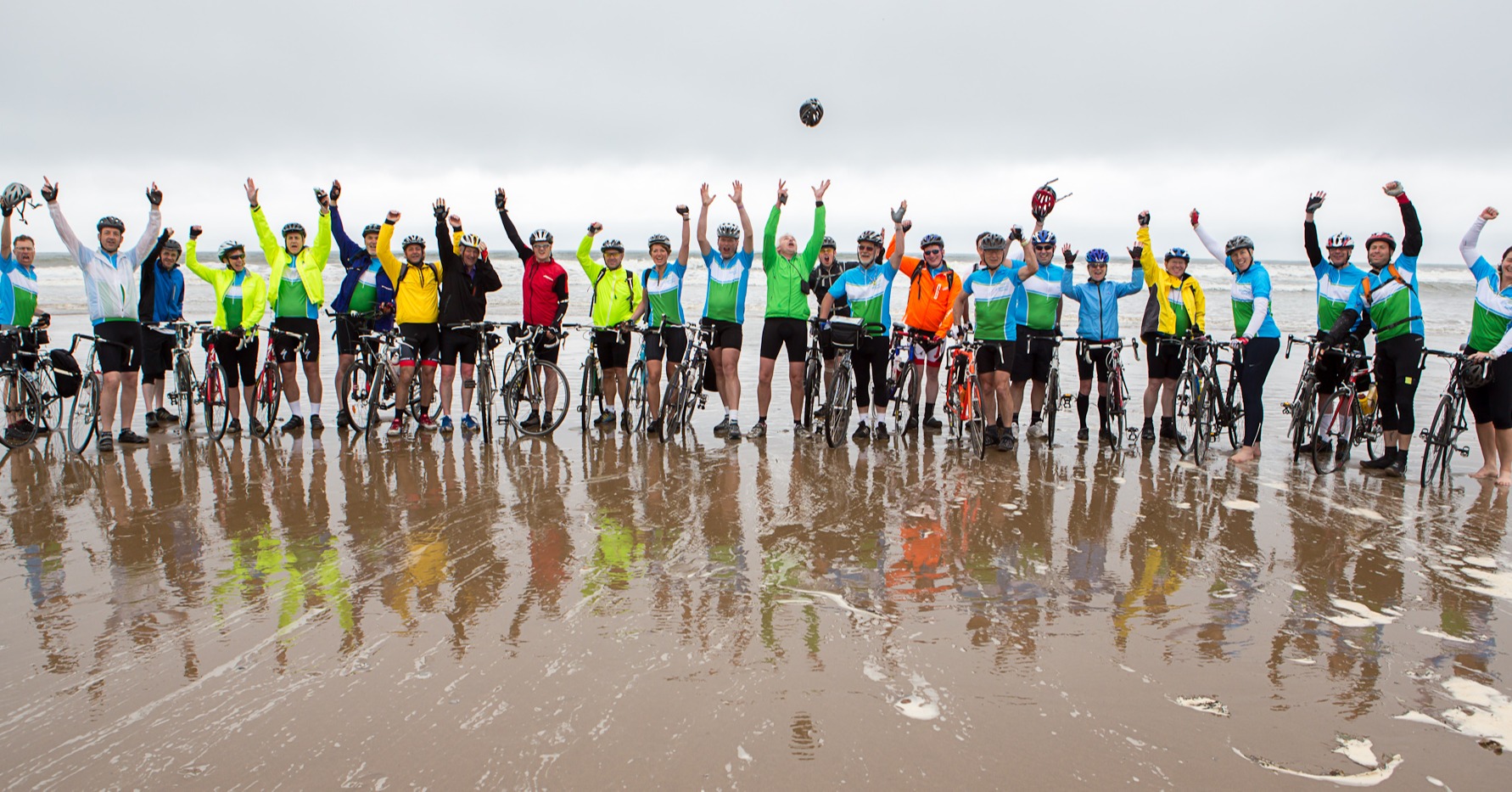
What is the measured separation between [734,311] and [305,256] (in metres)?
4.06

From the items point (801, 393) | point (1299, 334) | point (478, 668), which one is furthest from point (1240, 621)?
point (1299, 334)

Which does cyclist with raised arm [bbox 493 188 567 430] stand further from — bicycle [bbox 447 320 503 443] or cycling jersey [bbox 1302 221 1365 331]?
cycling jersey [bbox 1302 221 1365 331]

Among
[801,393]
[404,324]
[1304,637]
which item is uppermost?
[404,324]

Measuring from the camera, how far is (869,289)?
8133mm

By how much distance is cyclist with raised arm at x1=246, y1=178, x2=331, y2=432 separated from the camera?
8.36 m

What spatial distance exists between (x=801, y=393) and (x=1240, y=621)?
510cm

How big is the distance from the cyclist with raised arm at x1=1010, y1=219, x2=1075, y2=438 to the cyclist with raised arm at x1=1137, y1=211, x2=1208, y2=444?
0.88 meters

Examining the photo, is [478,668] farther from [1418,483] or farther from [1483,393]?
[1483,393]

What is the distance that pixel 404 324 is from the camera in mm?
8492

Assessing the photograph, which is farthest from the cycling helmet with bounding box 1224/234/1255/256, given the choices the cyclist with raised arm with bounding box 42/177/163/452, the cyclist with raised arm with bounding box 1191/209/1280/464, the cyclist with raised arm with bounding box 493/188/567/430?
the cyclist with raised arm with bounding box 42/177/163/452

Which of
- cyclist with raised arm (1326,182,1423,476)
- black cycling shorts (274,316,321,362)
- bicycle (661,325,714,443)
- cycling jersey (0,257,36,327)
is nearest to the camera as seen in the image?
cyclist with raised arm (1326,182,1423,476)


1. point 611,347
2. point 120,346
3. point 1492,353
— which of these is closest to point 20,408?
point 120,346

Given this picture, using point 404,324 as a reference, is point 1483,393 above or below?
below

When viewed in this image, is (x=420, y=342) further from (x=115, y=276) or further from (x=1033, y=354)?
(x=1033, y=354)
